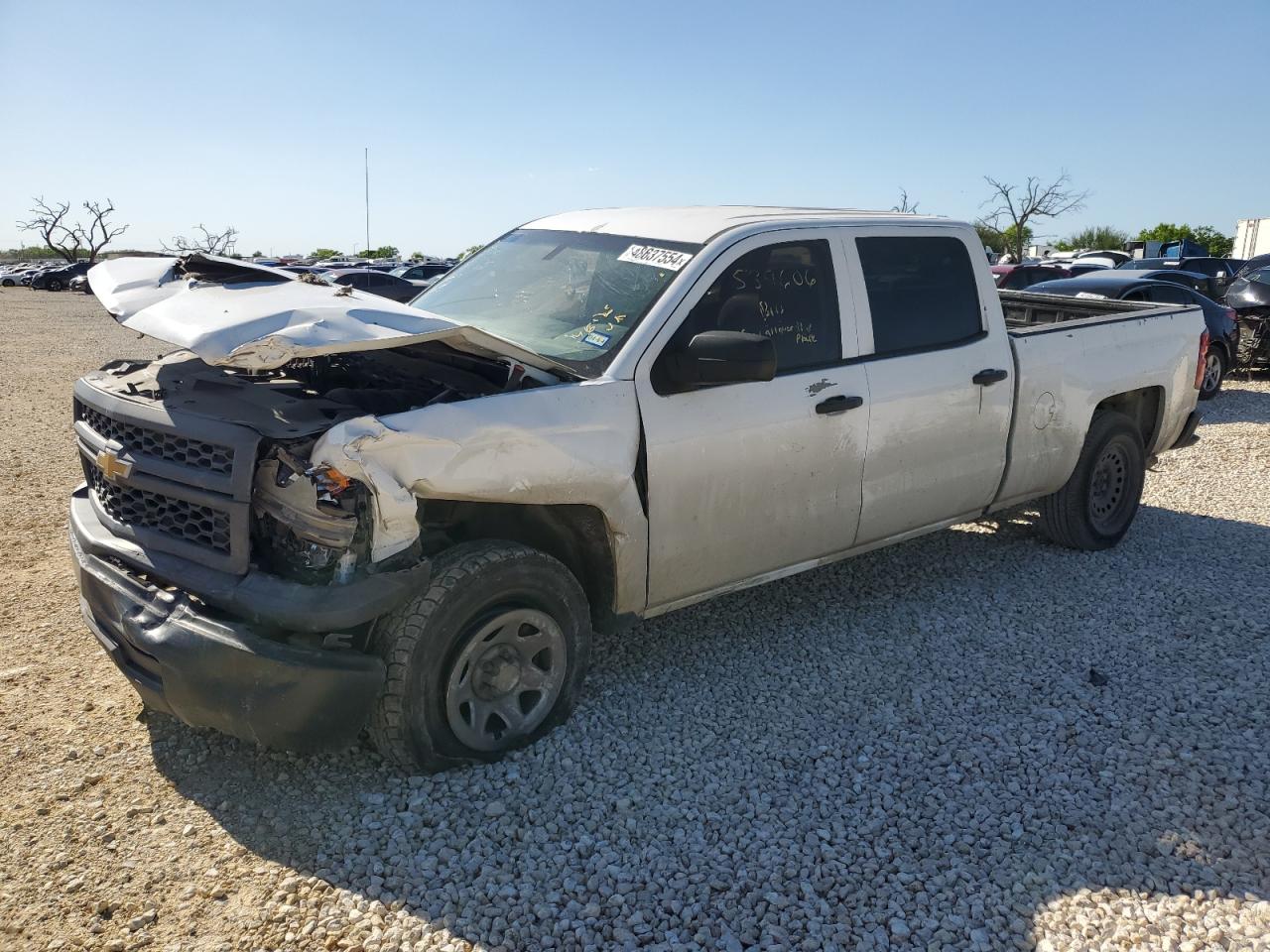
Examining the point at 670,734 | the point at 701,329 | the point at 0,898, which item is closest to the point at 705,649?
the point at 670,734

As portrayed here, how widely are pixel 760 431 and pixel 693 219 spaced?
3.66 ft

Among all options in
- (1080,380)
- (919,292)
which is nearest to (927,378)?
(919,292)

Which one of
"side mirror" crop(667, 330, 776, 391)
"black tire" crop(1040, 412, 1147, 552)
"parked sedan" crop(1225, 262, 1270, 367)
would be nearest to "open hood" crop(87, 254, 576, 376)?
"side mirror" crop(667, 330, 776, 391)

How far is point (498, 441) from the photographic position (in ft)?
11.4

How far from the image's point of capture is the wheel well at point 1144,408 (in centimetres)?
635

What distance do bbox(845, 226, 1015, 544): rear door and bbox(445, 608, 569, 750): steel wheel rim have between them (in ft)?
5.75

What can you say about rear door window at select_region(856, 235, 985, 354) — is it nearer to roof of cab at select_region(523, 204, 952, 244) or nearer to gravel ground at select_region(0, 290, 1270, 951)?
roof of cab at select_region(523, 204, 952, 244)

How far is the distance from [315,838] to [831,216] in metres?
3.49

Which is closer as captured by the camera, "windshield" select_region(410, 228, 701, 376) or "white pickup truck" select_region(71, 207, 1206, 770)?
"white pickup truck" select_region(71, 207, 1206, 770)

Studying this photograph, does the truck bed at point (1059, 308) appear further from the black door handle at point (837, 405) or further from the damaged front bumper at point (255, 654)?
the damaged front bumper at point (255, 654)

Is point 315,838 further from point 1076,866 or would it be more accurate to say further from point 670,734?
point 1076,866

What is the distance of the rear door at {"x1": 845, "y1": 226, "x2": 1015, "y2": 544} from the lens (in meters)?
4.68

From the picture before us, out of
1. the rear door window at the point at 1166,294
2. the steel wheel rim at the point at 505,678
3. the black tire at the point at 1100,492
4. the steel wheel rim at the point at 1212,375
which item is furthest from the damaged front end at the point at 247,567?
the steel wheel rim at the point at 1212,375

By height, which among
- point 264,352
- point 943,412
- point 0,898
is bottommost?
point 0,898
